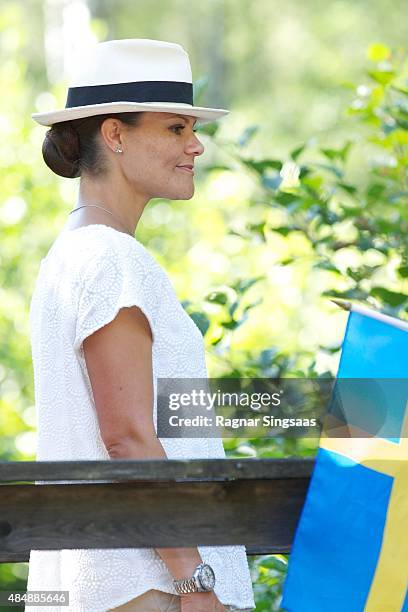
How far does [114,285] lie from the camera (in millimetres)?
1807

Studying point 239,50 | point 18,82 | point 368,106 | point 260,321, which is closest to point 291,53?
point 239,50

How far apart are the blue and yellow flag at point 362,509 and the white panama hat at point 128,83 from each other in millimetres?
593

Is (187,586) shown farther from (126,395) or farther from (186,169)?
(186,169)

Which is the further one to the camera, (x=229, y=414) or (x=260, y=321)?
(x=260, y=321)

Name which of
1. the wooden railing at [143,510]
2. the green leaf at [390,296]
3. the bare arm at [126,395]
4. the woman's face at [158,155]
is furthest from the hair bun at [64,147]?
the green leaf at [390,296]

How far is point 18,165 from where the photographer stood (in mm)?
6984

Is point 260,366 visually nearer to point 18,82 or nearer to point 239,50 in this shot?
point 18,82

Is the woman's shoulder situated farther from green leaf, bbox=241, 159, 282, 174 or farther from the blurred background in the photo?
green leaf, bbox=241, 159, 282, 174

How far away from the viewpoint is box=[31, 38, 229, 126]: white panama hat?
2.00m

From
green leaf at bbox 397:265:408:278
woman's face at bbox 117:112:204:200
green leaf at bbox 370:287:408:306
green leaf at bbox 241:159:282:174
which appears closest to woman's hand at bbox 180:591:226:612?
woman's face at bbox 117:112:204:200

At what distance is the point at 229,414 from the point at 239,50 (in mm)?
18692

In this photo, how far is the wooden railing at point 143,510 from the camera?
65.4 inches

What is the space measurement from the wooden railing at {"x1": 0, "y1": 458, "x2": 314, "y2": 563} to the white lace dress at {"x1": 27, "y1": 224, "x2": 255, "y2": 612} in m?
0.11

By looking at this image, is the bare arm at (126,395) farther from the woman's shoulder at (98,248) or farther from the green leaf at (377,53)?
the green leaf at (377,53)
